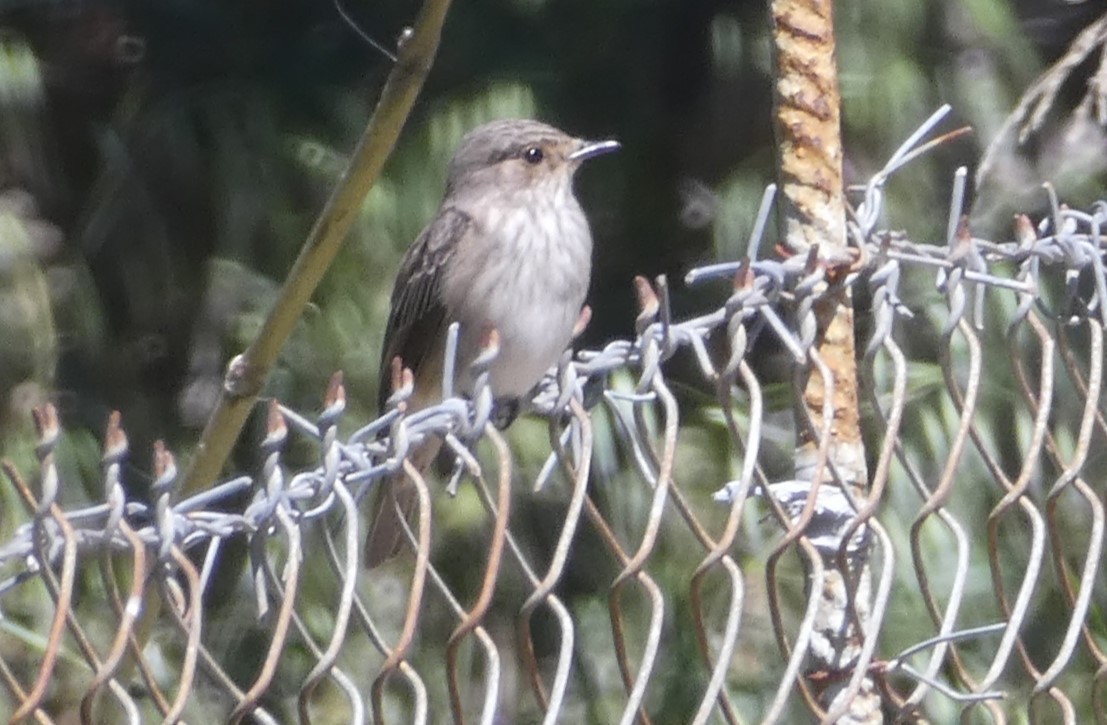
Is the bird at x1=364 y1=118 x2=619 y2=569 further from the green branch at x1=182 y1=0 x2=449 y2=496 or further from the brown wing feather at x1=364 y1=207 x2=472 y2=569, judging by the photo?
the green branch at x1=182 y1=0 x2=449 y2=496

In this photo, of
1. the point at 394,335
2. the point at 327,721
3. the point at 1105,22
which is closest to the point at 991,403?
the point at 1105,22

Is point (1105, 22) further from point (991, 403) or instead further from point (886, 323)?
point (886, 323)

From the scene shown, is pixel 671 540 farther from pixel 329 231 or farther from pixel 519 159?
pixel 329 231

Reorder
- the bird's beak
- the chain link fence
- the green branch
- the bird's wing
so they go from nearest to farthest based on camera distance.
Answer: the chain link fence
the green branch
the bird's beak
the bird's wing

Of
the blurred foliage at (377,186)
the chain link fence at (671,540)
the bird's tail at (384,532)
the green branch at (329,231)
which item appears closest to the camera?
the chain link fence at (671,540)

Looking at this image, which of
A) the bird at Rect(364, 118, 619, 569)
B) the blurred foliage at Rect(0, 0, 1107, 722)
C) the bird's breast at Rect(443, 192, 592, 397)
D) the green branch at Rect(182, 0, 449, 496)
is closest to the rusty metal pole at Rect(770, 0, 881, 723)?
the green branch at Rect(182, 0, 449, 496)

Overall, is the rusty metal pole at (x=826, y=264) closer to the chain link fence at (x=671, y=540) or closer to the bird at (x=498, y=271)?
the chain link fence at (x=671, y=540)

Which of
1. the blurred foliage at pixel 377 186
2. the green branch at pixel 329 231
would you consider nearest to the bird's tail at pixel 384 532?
the blurred foliage at pixel 377 186
